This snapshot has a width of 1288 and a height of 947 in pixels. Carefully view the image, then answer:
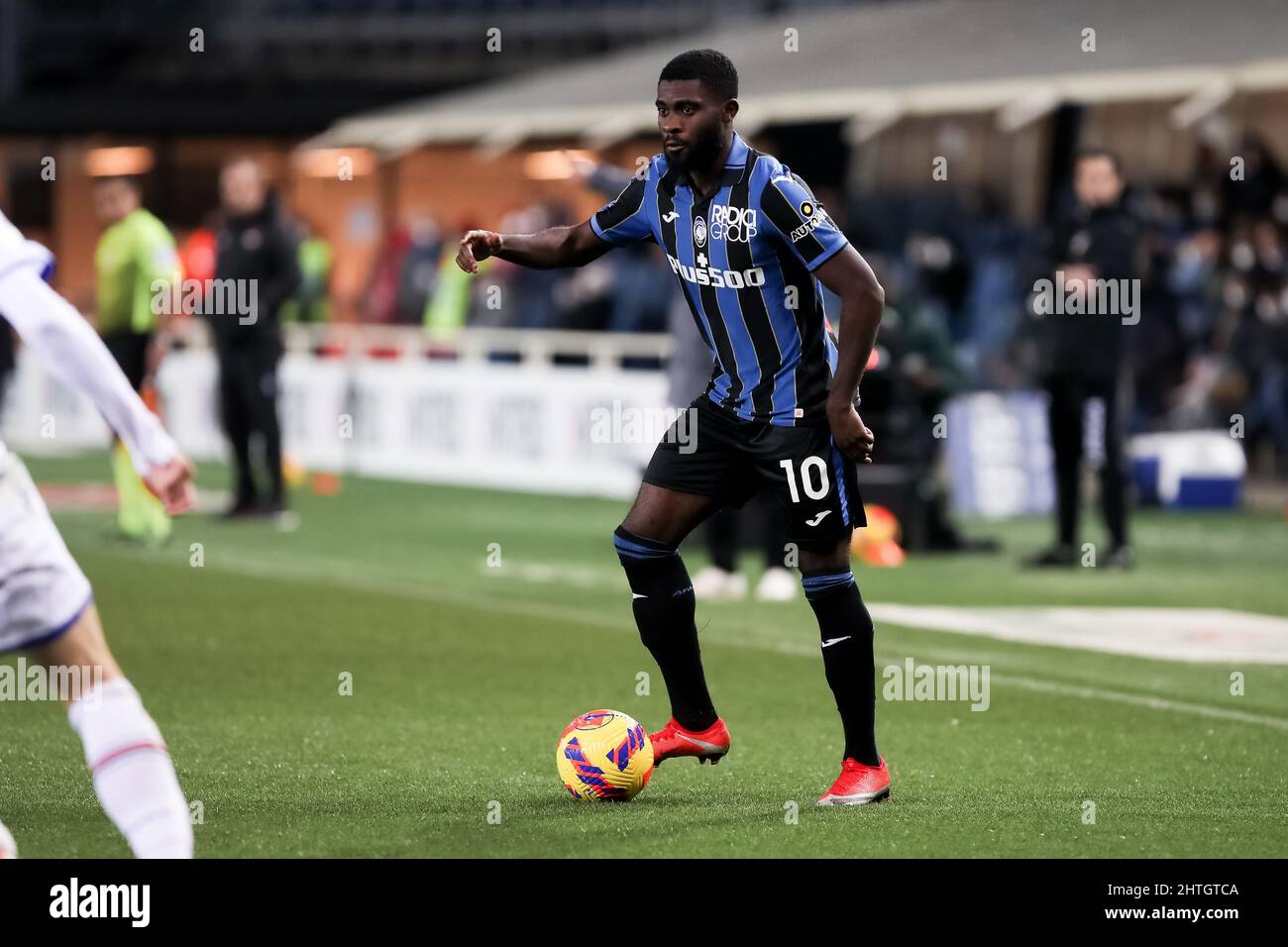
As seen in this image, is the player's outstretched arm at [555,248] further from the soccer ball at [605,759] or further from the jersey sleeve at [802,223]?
the soccer ball at [605,759]

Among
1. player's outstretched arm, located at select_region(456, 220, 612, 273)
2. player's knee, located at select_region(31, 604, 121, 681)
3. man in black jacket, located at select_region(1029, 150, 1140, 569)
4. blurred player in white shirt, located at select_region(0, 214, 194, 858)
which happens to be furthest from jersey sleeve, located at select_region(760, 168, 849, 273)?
man in black jacket, located at select_region(1029, 150, 1140, 569)

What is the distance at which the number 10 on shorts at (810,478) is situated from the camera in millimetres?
6754

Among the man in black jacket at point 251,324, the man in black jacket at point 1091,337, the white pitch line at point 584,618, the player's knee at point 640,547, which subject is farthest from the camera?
the man in black jacket at point 251,324

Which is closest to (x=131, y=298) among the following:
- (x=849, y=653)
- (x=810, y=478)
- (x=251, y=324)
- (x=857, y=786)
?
(x=251, y=324)

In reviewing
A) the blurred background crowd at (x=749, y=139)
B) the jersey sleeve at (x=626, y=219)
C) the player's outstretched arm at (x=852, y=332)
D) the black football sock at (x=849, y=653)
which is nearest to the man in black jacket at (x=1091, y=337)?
the blurred background crowd at (x=749, y=139)

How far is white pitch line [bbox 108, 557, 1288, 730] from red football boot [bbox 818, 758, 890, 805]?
239cm

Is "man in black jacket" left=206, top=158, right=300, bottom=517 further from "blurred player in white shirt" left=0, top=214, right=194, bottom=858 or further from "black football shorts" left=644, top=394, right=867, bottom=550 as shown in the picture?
"blurred player in white shirt" left=0, top=214, right=194, bottom=858

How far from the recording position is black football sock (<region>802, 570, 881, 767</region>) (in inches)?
267

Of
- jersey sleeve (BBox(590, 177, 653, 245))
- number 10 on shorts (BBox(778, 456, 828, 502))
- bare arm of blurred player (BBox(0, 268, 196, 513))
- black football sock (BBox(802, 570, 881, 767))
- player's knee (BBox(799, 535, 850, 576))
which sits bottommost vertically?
black football sock (BBox(802, 570, 881, 767))

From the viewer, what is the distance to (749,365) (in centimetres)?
690

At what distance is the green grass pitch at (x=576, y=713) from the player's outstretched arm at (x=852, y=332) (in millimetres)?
1111

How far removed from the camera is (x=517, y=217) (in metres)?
26.0

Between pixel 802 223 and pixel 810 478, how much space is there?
754 mm
